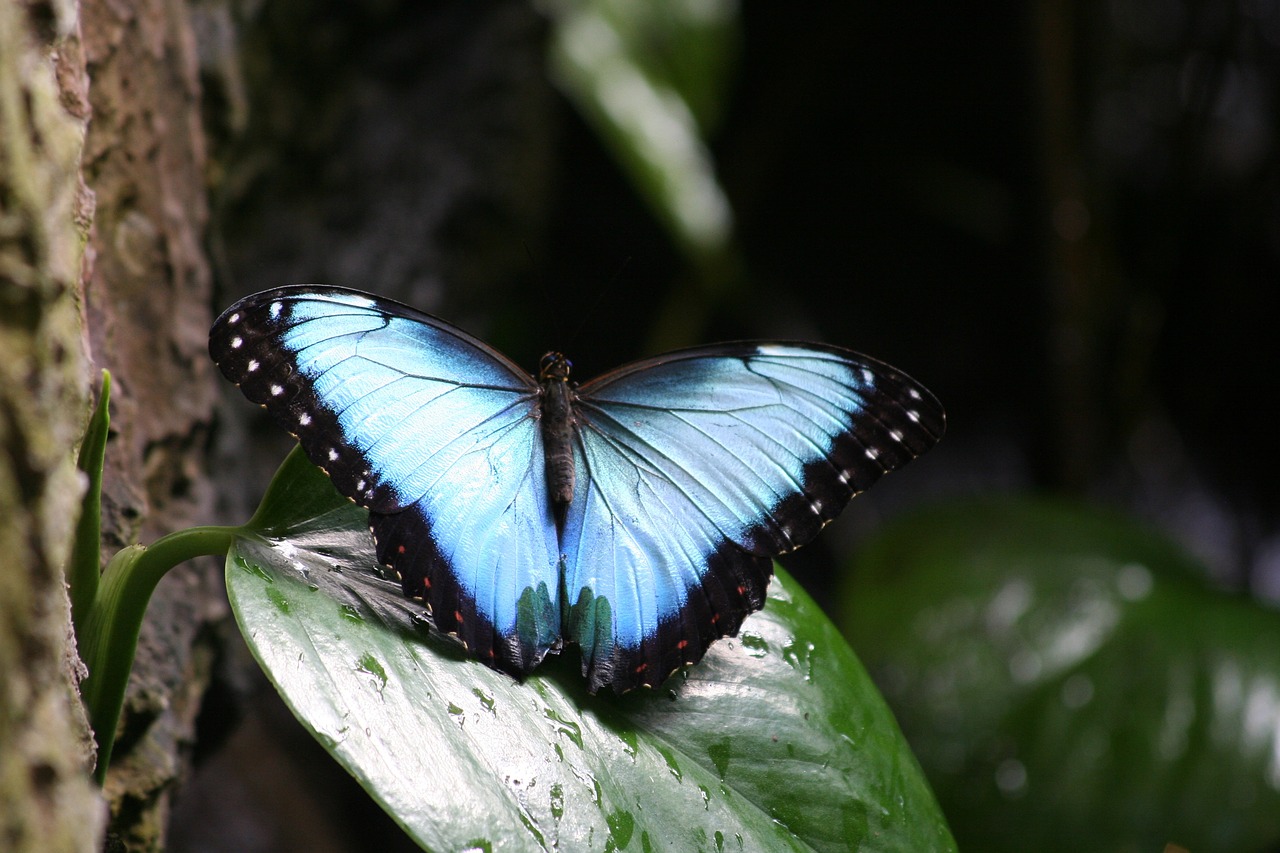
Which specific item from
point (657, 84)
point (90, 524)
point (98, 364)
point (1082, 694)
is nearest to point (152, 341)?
point (98, 364)

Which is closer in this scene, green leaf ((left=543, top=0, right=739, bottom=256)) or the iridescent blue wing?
the iridescent blue wing

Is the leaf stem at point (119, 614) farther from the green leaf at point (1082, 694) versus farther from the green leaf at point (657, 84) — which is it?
the green leaf at point (657, 84)

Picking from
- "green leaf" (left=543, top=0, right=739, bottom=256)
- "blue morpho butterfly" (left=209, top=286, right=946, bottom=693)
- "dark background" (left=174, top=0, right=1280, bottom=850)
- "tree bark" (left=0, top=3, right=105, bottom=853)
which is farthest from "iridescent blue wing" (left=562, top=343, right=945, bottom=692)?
"dark background" (left=174, top=0, right=1280, bottom=850)

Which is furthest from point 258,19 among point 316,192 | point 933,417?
point 933,417

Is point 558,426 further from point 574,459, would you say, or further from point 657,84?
point 657,84

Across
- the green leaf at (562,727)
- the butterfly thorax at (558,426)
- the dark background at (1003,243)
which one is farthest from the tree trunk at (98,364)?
the dark background at (1003,243)

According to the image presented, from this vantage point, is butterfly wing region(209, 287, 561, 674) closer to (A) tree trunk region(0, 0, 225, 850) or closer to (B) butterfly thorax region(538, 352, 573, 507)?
(B) butterfly thorax region(538, 352, 573, 507)
